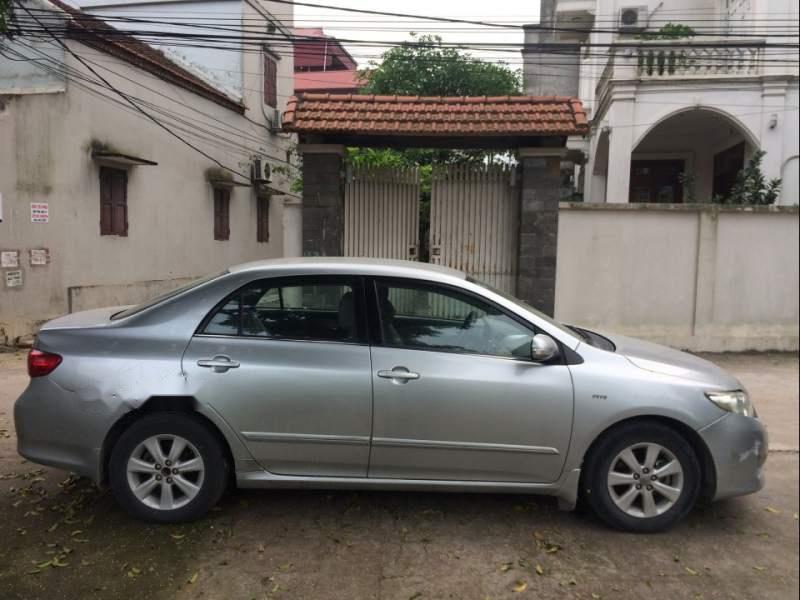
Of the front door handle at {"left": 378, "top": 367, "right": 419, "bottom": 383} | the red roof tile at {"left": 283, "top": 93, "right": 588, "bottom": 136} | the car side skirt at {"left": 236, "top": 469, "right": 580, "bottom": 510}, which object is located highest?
the red roof tile at {"left": 283, "top": 93, "right": 588, "bottom": 136}

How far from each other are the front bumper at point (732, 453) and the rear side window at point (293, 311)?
6.34 ft

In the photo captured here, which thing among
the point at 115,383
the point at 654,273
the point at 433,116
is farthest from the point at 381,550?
the point at 654,273

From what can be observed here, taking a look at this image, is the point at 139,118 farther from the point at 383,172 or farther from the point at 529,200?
the point at 529,200

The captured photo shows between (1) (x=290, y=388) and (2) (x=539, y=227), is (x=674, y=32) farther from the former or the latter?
(1) (x=290, y=388)

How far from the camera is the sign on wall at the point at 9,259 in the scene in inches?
365

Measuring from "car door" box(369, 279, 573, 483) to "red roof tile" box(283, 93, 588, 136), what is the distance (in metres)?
4.41

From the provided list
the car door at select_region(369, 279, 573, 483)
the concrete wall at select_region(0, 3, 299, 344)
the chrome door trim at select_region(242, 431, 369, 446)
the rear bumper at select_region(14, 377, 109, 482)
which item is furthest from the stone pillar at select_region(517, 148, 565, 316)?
the rear bumper at select_region(14, 377, 109, 482)

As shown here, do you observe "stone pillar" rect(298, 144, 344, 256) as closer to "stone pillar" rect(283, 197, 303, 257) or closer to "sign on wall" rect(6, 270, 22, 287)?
"stone pillar" rect(283, 197, 303, 257)

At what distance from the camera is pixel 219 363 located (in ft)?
11.1

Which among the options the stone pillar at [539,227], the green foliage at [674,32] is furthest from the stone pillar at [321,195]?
the green foliage at [674,32]

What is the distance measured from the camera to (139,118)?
12.0m

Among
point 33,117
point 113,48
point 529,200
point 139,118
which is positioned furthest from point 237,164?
point 529,200

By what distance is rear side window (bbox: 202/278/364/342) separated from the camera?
3496 mm

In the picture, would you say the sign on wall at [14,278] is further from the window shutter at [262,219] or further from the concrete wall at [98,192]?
the window shutter at [262,219]
